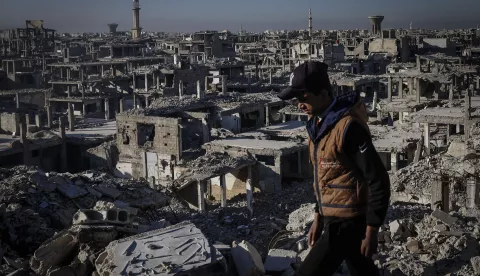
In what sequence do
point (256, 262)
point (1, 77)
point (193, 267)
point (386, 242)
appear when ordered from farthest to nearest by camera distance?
point (1, 77) → point (386, 242) → point (256, 262) → point (193, 267)

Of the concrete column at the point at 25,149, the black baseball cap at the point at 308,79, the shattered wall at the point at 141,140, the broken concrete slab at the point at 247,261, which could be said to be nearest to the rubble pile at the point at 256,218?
the broken concrete slab at the point at 247,261

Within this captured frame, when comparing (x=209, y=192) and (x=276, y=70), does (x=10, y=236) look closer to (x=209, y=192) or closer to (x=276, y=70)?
(x=209, y=192)

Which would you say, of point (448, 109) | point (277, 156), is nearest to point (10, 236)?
point (277, 156)

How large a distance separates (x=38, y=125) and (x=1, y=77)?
1896cm

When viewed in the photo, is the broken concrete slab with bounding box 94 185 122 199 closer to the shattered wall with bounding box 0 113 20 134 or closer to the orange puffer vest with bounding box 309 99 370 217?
the orange puffer vest with bounding box 309 99 370 217

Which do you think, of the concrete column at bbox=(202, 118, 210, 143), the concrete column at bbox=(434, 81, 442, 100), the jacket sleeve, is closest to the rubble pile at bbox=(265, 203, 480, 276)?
the jacket sleeve

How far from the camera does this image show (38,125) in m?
31.1

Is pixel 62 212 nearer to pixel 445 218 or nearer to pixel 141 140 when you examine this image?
pixel 445 218

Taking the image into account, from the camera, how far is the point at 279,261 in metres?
6.87

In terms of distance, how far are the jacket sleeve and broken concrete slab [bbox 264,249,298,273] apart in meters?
2.81

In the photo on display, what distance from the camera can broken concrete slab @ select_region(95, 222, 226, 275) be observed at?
591 cm

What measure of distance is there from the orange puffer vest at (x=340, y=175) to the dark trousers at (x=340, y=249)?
81 mm

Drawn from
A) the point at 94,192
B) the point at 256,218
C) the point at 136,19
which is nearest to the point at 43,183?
the point at 94,192

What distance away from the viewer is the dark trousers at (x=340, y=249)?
14.2 ft
